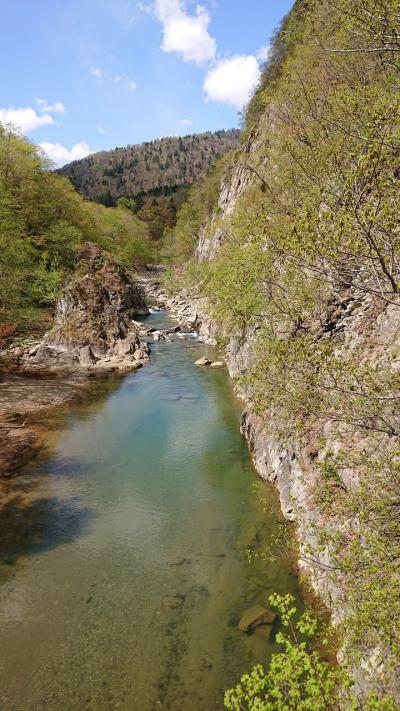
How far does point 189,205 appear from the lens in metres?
108

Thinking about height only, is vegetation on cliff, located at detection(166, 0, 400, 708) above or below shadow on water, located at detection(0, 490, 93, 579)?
above

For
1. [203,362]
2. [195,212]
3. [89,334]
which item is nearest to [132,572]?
[203,362]

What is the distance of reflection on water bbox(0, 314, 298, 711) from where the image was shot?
408 inches

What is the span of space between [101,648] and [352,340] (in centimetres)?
1373

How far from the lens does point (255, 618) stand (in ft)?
38.9

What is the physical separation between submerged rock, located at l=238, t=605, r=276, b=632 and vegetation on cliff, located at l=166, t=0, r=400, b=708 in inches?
90.1

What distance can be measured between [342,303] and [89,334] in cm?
2923

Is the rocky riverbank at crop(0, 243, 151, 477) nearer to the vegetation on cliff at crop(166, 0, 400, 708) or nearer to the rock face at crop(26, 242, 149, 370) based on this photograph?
the rock face at crop(26, 242, 149, 370)

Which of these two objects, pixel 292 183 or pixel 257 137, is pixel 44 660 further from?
pixel 257 137

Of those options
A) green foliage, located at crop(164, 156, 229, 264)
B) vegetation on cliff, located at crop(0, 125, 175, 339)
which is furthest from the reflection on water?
green foliage, located at crop(164, 156, 229, 264)

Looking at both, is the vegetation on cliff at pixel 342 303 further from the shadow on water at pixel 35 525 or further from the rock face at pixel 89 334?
the rock face at pixel 89 334

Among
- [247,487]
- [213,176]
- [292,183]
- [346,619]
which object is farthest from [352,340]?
[213,176]

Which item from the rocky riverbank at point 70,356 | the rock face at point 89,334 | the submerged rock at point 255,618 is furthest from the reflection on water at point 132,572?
the rock face at point 89,334

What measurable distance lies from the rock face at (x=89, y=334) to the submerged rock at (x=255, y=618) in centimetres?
2808
